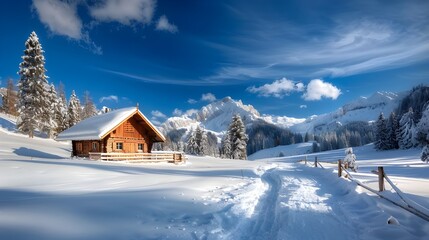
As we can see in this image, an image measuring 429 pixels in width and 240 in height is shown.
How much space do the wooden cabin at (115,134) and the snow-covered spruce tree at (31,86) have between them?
11.4m

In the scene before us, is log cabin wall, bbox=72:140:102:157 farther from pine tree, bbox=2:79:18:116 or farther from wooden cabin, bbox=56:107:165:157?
Result: pine tree, bbox=2:79:18:116

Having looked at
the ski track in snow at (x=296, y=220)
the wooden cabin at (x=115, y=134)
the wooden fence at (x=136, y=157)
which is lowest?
the ski track in snow at (x=296, y=220)

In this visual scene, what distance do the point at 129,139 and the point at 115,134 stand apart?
88.1 inches

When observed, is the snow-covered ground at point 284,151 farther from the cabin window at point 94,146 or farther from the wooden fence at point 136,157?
the cabin window at point 94,146

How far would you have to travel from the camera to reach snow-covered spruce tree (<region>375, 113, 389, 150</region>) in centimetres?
7607

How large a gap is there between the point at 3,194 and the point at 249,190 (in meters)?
9.49

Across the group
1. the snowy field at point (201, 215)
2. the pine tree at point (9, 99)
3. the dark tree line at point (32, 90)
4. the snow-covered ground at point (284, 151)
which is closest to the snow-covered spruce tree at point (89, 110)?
the pine tree at point (9, 99)

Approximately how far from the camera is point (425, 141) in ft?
44.2

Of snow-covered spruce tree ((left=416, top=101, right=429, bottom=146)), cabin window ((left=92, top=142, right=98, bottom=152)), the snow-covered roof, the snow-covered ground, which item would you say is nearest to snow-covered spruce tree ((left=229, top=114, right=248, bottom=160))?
the snow-covered roof

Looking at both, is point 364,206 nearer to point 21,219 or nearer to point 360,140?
point 21,219

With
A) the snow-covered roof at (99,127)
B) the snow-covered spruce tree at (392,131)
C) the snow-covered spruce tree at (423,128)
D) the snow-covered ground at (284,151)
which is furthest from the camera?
the snow-covered ground at (284,151)

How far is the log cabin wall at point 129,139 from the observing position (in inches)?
1265

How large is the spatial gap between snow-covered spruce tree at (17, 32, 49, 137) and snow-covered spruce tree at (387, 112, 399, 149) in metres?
76.6

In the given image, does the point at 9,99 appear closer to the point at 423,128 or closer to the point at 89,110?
the point at 89,110
